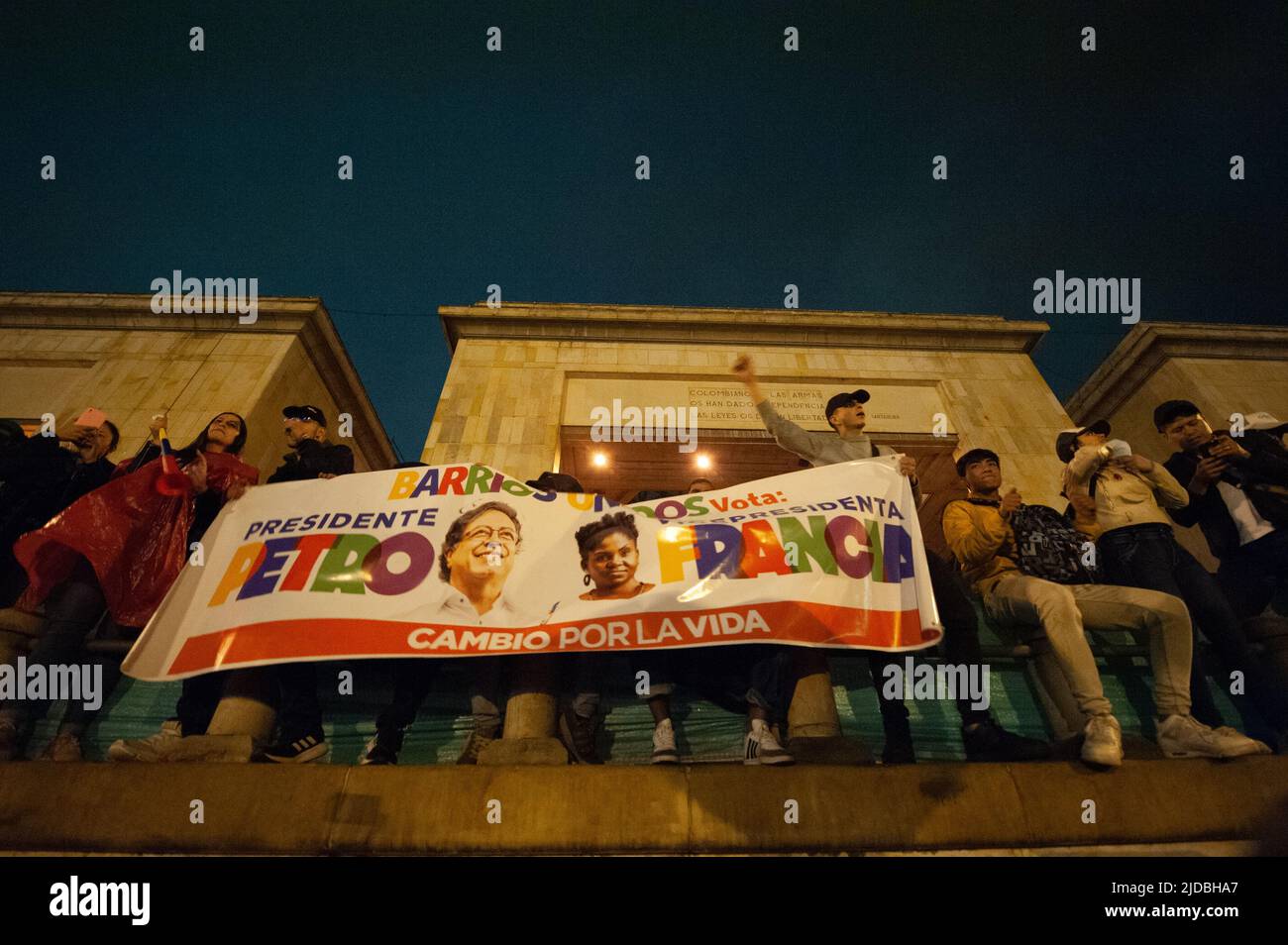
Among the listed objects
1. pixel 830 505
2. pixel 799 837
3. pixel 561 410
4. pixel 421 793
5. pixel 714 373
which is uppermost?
pixel 714 373

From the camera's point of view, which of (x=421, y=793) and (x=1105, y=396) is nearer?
(x=421, y=793)

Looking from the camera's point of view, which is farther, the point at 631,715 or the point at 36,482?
the point at 36,482

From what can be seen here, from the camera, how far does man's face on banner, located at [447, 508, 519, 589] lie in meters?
4.44

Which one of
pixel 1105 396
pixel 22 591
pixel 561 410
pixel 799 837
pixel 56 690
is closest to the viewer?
pixel 799 837

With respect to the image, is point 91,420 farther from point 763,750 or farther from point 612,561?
point 763,750

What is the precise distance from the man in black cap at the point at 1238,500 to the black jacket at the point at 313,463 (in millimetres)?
7187

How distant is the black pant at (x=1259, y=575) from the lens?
4.75 metres

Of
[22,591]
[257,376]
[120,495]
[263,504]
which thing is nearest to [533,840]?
[263,504]

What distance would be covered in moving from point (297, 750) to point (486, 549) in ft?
5.58

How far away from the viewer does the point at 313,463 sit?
18.4 feet

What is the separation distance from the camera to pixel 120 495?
15.6 feet

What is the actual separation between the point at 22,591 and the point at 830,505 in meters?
6.07

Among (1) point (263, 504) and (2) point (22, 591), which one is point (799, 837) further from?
(2) point (22, 591)

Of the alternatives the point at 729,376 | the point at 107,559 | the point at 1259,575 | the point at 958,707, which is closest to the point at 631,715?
the point at 958,707
